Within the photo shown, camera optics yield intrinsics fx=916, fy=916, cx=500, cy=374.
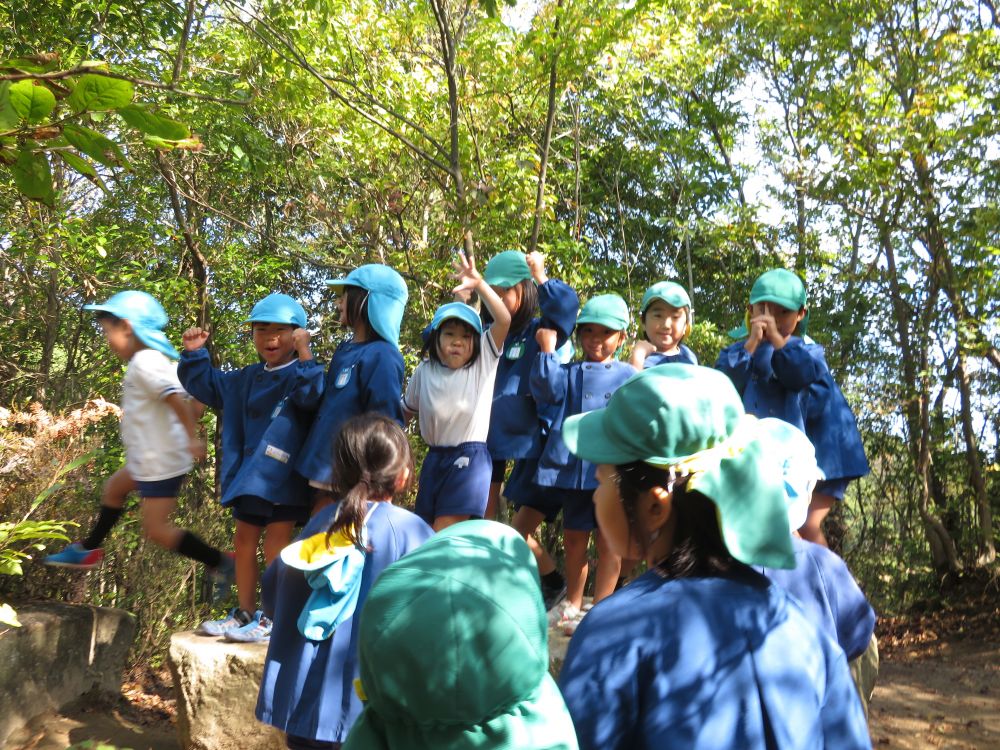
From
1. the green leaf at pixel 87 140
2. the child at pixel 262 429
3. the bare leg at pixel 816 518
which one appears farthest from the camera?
the child at pixel 262 429

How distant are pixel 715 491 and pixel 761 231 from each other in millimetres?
8591

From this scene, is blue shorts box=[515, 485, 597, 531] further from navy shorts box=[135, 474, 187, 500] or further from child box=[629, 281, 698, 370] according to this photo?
navy shorts box=[135, 474, 187, 500]

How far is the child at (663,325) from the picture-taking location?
448 cm

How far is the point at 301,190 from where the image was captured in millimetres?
8484

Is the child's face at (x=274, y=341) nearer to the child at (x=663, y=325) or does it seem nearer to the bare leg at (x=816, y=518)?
the child at (x=663, y=325)

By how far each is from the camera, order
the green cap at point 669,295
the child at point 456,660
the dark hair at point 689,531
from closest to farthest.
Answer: the child at point 456,660 → the dark hair at point 689,531 → the green cap at point 669,295

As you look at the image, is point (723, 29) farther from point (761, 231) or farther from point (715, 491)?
point (715, 491)

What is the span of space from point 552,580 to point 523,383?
3.59ft

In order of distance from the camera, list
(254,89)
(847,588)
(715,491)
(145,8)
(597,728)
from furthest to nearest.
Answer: (145,8), (254,89), (847,588), (715,491), (597,728)

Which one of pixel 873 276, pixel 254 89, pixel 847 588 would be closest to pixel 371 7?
pixel 254 89

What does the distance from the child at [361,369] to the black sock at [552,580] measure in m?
1.31

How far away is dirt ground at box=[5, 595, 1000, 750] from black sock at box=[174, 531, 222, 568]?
3.03 ft

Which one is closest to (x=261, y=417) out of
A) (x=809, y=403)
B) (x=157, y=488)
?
(x=157, y=488)

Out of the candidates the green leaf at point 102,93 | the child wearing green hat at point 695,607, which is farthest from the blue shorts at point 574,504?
the green leaf at point 102,93
